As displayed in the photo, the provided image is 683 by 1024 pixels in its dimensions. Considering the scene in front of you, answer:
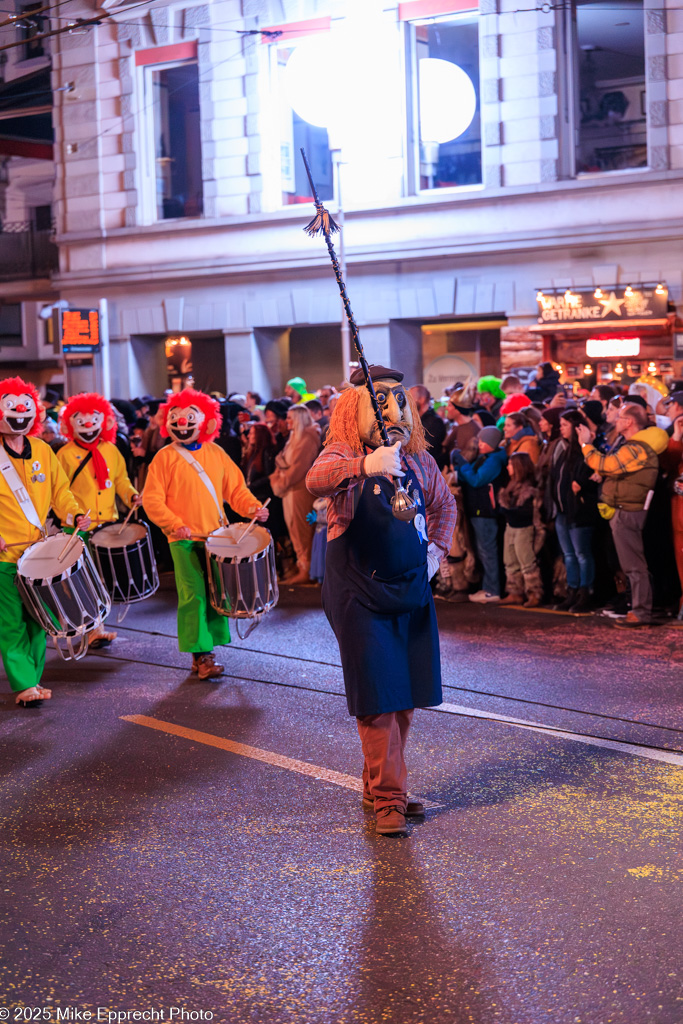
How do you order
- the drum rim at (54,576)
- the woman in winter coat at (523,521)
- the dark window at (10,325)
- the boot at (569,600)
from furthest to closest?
1. the dark window at (10,325)
2. the woman in winter coat at (523,521)
3. the boot at (569,600)
4. the drum rim at (54,576)

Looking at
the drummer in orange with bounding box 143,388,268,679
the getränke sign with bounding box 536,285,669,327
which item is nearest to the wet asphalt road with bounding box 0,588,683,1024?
the drummer in orange with bounding box 143,388,268,679

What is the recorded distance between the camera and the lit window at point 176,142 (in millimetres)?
25094

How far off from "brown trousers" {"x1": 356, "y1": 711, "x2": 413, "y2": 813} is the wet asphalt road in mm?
193

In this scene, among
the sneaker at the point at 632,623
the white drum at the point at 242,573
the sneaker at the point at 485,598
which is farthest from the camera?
the sneaker at the point at 485,598

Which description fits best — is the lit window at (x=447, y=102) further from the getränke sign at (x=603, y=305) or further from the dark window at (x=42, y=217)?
the dark window at (x=42, y=217)

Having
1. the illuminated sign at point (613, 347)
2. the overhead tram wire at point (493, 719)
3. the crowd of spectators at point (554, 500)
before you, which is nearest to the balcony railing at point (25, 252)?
the illuminated sign at point (613, 347)

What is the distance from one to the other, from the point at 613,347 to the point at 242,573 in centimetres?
1331

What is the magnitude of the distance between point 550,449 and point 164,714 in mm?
4762

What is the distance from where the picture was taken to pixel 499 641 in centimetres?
937

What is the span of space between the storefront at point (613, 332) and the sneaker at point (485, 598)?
9092 millimetres

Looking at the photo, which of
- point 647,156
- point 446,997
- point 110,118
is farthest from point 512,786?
point 110,118

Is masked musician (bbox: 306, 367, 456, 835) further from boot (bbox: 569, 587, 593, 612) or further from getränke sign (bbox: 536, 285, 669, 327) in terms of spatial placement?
getränke sign (bbox: 536, 285, 669, 327)

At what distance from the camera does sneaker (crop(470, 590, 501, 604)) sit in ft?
36.7

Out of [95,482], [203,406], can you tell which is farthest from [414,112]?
[203,406]
